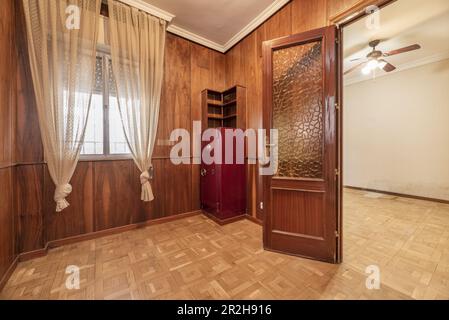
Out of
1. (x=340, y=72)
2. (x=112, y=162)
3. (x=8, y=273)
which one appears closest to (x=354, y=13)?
(x=340, y=72)

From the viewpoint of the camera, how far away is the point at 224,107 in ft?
11.6

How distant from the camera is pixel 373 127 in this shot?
15.4ft

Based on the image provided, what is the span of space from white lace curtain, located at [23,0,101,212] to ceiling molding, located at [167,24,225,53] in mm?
1050

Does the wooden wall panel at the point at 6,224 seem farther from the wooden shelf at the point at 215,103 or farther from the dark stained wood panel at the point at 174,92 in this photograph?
the wooden shelf at the point at 215,103

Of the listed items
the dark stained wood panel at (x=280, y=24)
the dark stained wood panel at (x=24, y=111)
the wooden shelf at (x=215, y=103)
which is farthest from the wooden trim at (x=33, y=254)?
the dark stained wood panel at (x=280, y=24)

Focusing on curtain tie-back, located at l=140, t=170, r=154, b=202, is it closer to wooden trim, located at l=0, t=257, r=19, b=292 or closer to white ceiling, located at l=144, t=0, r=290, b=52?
wooden trim, located at l=0, t=257, r=19, b=292

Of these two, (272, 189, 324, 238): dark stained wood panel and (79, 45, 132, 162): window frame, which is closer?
(272, 189, 324, 238): dark stained wood panel

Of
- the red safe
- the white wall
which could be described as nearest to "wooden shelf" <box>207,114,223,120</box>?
the red safe

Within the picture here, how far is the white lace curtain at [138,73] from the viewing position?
7.68 ft

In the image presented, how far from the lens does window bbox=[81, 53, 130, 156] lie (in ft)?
7.84

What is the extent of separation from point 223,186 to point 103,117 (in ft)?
6.41

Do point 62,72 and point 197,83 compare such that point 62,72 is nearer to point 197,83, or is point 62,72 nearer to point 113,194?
point 113,194
